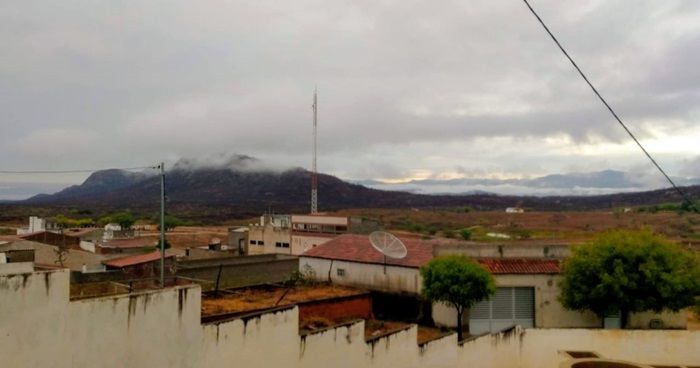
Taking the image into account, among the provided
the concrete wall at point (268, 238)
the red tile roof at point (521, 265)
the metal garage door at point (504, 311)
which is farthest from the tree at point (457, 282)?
the concrete wall at point (268, 238)

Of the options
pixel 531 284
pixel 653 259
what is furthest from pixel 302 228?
pixel 653 259

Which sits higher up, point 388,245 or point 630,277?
point 388,245

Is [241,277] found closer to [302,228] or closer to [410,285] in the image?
[410,285]

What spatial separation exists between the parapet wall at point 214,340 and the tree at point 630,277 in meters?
2.20

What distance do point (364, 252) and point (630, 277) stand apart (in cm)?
1105

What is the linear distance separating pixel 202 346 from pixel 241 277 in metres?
19.7

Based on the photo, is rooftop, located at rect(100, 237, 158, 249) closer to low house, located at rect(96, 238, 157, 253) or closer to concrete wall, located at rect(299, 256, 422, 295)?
low house, located at rect(96, 238, 157, 253)

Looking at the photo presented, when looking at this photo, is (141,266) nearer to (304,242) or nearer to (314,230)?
(304,242)

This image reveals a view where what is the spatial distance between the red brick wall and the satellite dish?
224 cm

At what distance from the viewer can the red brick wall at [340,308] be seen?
1881 centimetres

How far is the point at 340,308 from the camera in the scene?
67.2 ft

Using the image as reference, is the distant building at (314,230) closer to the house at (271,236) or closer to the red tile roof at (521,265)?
the house at (271,236)

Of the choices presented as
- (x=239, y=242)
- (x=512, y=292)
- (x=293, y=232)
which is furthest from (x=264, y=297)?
(x=239, y=242)

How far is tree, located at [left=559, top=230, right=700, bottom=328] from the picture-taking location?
2031 centimetres
